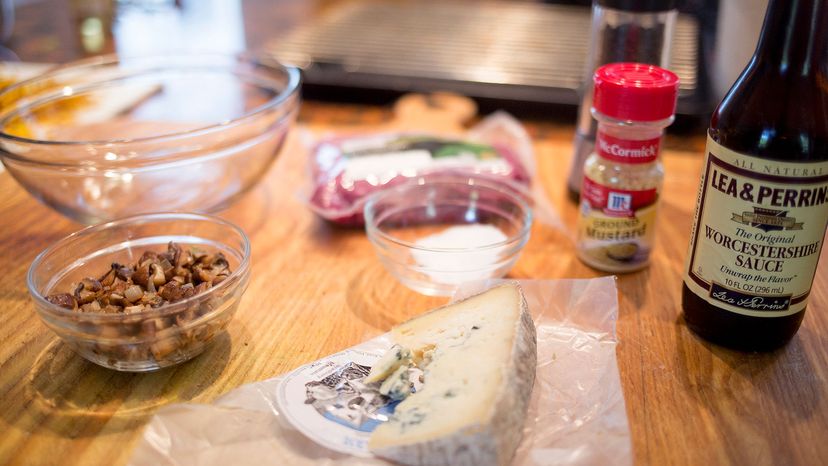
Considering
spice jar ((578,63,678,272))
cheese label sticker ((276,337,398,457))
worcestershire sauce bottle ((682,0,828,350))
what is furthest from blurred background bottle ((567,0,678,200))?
cheese label sticker ((276,337,398,457))

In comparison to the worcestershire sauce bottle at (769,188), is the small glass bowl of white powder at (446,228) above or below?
below

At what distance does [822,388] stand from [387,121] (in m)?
0.89

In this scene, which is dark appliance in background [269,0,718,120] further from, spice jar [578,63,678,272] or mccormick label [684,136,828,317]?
mccormick label [684,136,828,317]

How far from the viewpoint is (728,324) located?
2.31 feet

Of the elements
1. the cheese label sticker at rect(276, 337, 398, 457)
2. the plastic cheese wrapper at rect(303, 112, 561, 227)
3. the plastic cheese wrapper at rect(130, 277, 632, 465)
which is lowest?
the plastic cheese wrapper at rect(130, 277, 632, 465)

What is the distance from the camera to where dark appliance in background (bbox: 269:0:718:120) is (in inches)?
51.6

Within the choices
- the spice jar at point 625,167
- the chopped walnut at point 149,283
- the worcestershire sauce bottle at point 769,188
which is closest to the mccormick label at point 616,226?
the spice jar at point 625,167

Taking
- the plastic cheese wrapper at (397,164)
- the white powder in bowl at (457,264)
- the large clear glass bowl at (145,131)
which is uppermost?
the large clear glass bowl at (145,131)

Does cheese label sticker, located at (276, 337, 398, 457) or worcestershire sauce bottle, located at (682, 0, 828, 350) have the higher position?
worcestershire sauce bottle, located at (682, 0, 828, 350)

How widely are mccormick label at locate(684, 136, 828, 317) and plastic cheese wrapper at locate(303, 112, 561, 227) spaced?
0.31m

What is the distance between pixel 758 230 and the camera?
25.2 inches

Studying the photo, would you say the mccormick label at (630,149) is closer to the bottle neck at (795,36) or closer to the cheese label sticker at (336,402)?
the bottle neck at (795,36)

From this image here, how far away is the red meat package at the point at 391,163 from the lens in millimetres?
994

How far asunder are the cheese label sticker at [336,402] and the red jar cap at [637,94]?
1.22ft
